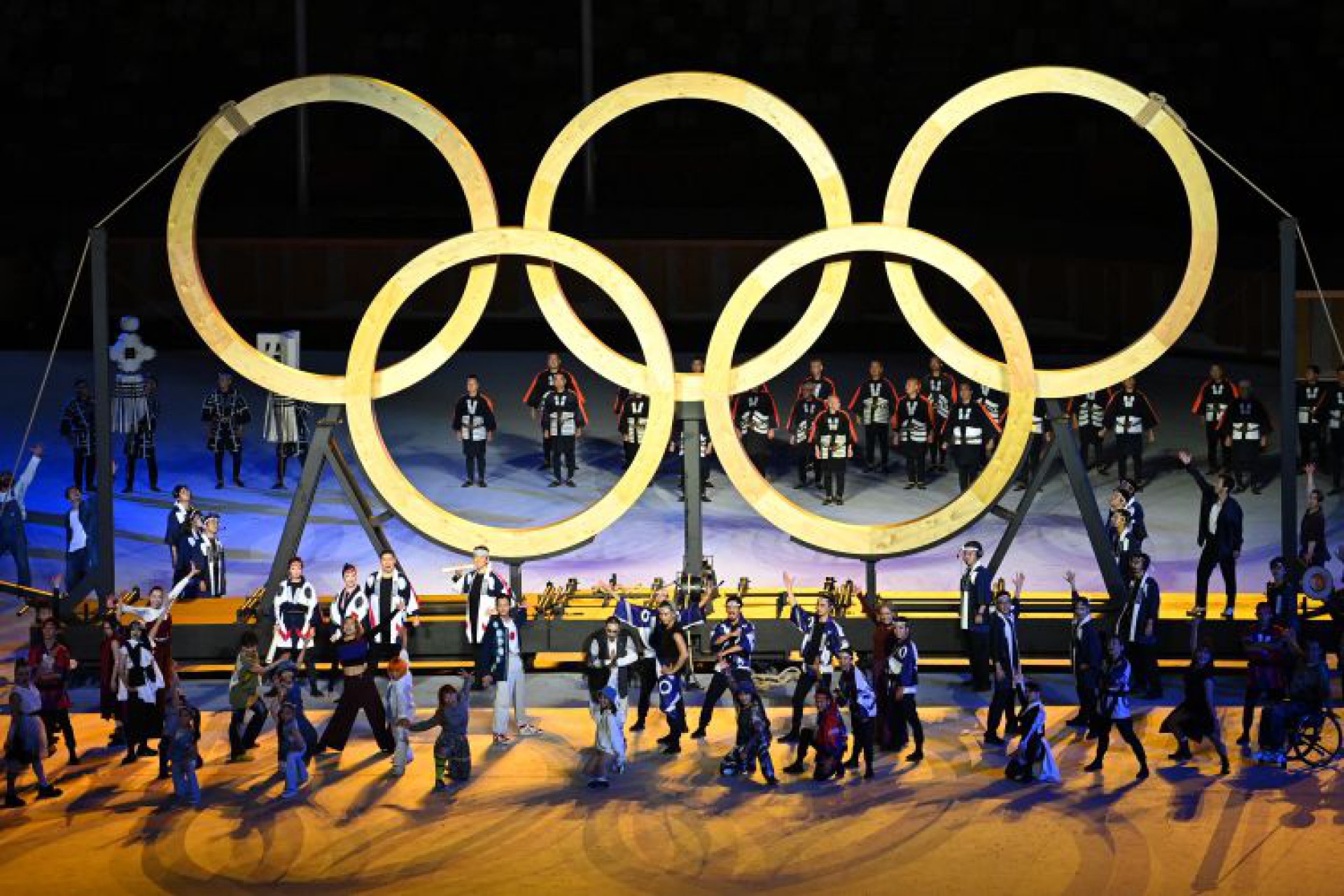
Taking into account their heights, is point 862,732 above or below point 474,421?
below

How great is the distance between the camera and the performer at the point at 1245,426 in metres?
32.0

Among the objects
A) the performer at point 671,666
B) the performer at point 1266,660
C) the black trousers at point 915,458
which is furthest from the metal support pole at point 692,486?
the black trousers at point 915,458

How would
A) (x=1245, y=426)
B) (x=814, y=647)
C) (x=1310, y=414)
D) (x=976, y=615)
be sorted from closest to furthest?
(x=814, y=647) < (x=976, y=615) < (x=1245, y=426) < (x=1310, y=414)

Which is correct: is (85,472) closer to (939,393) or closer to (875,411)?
(875,411)

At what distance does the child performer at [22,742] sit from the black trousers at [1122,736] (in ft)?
34.8

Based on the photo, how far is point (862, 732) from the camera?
870 inches

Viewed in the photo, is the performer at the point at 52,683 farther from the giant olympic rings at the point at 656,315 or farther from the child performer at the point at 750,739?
the child performer at the point at 750,739

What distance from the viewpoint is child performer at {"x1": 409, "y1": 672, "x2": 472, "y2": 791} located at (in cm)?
2169

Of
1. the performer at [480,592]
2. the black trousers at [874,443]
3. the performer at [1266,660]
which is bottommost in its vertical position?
the performer at [1266,660]

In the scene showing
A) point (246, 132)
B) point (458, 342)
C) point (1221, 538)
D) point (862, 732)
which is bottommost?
point (862, 732)

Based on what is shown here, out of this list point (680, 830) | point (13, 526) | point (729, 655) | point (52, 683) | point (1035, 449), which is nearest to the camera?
point (680, 830)

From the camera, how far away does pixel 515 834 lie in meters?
20.7

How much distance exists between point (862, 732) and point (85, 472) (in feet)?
50.9

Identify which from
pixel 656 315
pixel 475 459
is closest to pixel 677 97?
pixel 656 315
